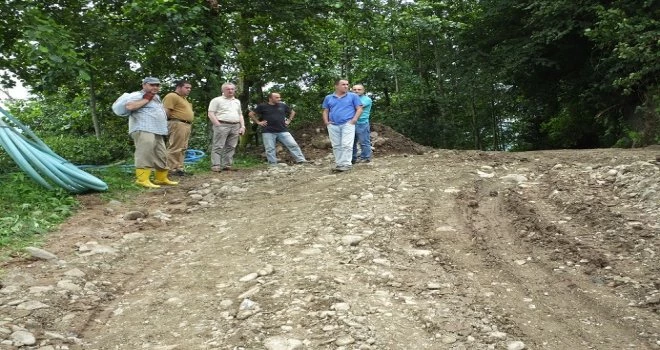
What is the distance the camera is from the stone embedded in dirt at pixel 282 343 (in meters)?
2.96

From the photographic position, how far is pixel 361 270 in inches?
157

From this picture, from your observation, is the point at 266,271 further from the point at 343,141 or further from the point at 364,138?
the point at 364,138

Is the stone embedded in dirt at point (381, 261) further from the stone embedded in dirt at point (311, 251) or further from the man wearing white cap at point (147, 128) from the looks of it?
the man wearing white cap at point (147, 128)

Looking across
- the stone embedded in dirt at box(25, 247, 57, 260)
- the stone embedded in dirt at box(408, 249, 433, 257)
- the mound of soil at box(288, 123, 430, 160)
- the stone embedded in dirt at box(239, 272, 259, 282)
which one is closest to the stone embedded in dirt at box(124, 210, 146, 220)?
the stone embedded in dirt at box(25, 247, 57, 260)

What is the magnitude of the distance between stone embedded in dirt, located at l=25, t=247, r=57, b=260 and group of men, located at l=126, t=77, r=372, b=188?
111 inches

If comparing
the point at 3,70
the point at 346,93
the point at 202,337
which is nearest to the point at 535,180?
the point at 346,93

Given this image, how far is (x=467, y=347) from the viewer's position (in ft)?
9.57

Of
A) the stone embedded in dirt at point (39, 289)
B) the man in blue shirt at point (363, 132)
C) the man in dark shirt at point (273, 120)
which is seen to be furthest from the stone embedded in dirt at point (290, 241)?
the man in dark shirt at point (273, 120)

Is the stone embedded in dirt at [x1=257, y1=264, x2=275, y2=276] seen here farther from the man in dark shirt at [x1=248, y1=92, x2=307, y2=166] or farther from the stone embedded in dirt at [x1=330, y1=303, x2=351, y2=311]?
the man in dark shirt at [x1=248, y1=92, x2=307, y2=166]

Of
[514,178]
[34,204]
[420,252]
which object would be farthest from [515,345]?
[34,204]

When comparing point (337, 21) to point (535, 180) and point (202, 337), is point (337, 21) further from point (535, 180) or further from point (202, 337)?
point (202, 337)

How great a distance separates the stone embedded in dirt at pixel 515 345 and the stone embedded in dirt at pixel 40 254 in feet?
11.8

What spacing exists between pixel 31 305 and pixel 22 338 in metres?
0.47

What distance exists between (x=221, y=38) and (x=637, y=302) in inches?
364
